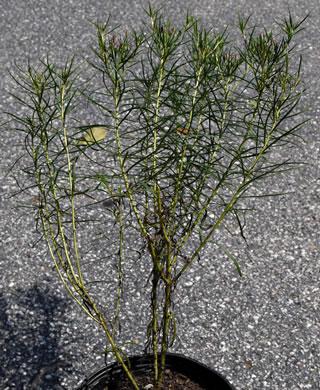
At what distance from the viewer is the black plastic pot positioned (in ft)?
6.56

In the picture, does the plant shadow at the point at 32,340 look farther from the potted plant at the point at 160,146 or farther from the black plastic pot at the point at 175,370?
the black plastic pot at the point at 175,370

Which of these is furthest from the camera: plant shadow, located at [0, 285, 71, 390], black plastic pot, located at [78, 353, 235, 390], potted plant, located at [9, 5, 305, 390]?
plant shadow, located at [0, 285, 71, 390]

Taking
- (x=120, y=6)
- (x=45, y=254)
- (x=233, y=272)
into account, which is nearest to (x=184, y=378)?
(x=233, y=272)

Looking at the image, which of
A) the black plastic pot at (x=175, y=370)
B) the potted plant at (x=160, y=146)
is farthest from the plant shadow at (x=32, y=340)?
the black plastic pot at (x=175, y=370)

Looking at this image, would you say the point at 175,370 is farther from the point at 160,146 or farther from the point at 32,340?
the point at 160,146

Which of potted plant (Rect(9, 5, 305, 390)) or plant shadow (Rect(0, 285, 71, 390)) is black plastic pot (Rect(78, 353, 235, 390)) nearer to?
potted plant (Rect(9, 5, 305, 390))

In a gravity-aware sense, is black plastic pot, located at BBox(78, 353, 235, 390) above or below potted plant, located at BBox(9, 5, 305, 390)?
below

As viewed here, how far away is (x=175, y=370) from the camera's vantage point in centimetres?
207

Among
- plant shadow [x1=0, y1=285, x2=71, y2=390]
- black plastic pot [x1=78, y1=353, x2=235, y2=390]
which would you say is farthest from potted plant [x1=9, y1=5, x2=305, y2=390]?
plant shadow [x1=0, y1=285, x2=71, y2=390]

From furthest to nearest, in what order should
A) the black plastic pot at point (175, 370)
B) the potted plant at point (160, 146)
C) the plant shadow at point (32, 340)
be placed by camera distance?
the plant shadow at point (32, 340)
the black plastic pot at point (175, 370)
the potted plant at point (160, 146)

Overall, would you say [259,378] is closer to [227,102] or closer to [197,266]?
[197,266]

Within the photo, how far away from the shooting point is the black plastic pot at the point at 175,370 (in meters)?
2.00

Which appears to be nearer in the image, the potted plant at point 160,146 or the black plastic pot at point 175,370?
the potted plant at point 160,146

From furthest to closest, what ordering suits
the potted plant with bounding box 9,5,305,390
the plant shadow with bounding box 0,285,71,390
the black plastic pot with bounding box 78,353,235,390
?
the plant shadow with bounding box 0,285,71,390 < the black plastic pot with bounding box 78,353,235,390 < the potted plant with bounding box 9,5,305,390
